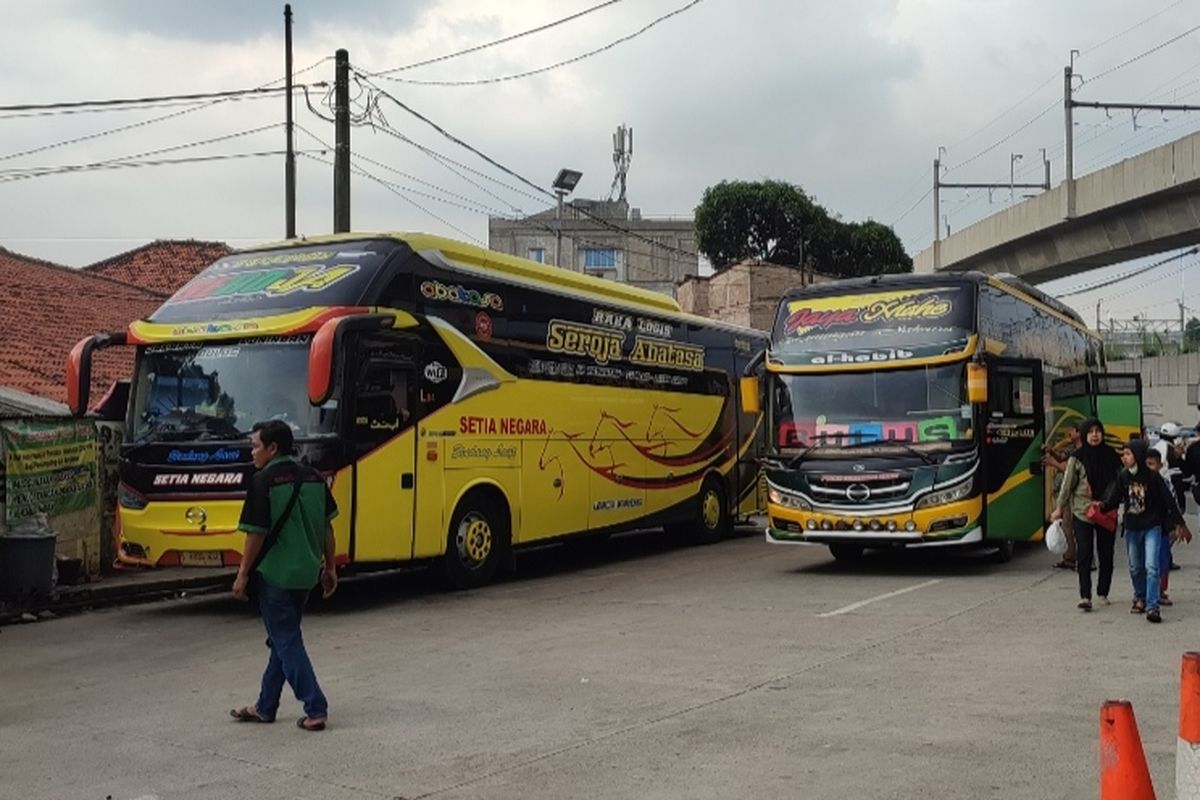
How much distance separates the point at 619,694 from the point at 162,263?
30.8 metres

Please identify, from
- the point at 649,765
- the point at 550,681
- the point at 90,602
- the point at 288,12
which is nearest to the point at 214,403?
the point at 90,602

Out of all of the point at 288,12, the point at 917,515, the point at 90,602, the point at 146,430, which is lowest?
the point at 90,602

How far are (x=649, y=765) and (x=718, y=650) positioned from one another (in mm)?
3542

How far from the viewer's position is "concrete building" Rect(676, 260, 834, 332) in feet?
189

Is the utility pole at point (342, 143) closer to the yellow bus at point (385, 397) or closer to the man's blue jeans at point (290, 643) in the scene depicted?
the yellow bus at point (385, 397)

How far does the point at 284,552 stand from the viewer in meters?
7.61

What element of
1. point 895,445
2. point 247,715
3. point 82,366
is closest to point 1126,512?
point 895,445

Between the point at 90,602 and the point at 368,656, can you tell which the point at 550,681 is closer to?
the point at 368,656

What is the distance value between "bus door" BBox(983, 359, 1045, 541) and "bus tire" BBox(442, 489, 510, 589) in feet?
18.7

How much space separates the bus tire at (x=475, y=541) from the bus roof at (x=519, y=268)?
2.71m

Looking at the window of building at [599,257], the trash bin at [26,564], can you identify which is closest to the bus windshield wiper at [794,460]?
the trash bin at [26,564]

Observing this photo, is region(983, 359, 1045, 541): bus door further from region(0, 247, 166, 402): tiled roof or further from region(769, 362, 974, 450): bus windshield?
region(0, 247, 166, 402): tiled roof

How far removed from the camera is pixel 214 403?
12875 mm

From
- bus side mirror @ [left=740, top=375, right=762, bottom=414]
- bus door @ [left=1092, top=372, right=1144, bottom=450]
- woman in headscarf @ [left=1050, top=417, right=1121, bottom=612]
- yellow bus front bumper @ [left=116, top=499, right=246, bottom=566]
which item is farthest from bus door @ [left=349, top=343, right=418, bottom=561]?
bus door @ [left=1092, top=372, right=1144, bottom=450]
